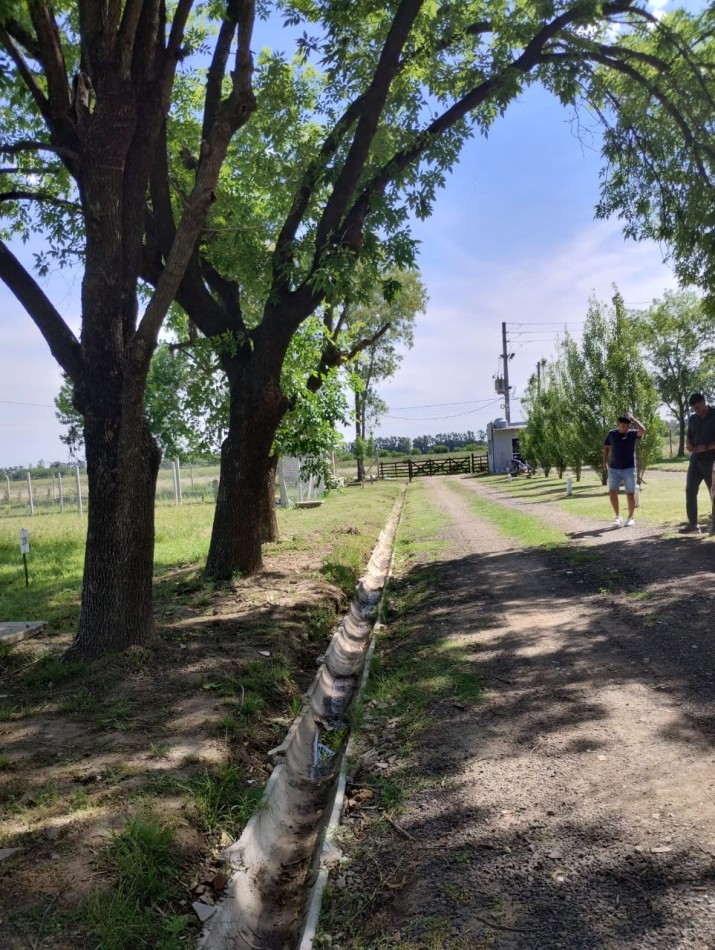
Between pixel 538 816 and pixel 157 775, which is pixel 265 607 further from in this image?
pixel 538 816

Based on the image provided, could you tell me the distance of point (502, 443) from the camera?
4947 centimetres

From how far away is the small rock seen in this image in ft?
9.46

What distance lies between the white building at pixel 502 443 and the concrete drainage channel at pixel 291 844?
44.2 meters

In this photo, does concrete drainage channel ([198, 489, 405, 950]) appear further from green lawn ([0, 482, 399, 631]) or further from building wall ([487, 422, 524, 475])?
building wall ([487, 422, 524, 475])

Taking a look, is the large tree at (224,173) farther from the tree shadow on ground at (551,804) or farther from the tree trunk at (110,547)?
the tree shadow on ground at (551,804)

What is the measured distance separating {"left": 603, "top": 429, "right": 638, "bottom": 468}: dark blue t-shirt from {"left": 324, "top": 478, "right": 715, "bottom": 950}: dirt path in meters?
5.19

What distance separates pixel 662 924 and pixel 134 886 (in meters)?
2.05

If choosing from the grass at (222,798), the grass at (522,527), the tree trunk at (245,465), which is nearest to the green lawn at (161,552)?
the tree trunk at (245,465)

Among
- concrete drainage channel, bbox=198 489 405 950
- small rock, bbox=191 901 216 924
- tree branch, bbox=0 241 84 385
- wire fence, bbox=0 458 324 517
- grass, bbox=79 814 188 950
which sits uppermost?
tree branch, bbox=0 241 84 385

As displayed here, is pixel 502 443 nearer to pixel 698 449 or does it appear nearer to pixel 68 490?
pixel 68 490

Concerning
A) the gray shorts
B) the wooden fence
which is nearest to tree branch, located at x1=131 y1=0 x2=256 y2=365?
the gray shorts

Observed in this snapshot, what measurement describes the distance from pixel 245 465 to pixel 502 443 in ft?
139

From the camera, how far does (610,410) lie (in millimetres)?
21250

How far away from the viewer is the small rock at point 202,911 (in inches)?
113
